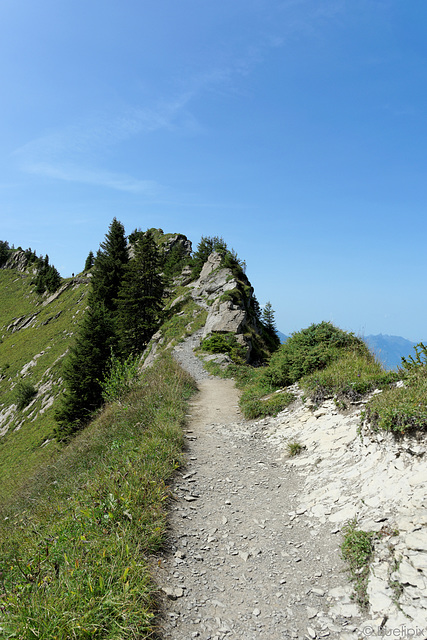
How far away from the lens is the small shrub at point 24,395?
42.5 meters

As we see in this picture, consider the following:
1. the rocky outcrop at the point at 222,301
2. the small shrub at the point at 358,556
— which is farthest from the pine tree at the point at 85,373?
the small shrub at the point at 358,556

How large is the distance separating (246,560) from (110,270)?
45158 millimetres

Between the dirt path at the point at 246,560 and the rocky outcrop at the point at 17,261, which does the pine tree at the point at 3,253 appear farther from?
the dirt path at the point at 246,560

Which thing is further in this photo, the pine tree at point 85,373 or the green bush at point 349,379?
the pine tree at point 85,373

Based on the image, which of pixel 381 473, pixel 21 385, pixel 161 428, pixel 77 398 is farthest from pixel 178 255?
pixel 381 473

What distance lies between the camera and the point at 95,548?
4945 millimetres

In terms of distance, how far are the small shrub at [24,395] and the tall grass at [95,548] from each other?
36900mm

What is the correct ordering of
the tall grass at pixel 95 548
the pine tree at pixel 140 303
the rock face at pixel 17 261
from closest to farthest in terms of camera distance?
1. the tall grass at pixel 95 548
2. the pine tree at pixel 140 303
3. the rock face at pixel 17 261

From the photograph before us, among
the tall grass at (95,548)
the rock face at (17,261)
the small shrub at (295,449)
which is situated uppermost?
the rock face at (17,261)

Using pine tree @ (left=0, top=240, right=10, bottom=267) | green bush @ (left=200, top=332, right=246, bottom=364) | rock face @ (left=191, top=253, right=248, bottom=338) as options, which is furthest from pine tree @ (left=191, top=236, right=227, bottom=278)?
pine tree @ (left=0, top=240, right=10, bottom=267)

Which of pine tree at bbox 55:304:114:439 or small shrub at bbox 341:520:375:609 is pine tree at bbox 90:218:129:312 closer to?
pine tree at bbox 55:304:114:439

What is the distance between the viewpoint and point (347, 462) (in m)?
7.45

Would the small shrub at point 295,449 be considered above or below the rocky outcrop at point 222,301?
below

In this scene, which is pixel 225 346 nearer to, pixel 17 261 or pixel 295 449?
pixel 295 449
